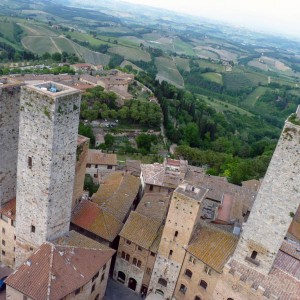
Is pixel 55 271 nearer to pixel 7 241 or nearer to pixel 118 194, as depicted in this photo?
pixel 7 241

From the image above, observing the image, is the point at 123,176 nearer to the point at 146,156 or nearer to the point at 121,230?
the point at 121,230

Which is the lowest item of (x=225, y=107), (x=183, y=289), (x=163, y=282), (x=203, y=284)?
(x=225, y=107)

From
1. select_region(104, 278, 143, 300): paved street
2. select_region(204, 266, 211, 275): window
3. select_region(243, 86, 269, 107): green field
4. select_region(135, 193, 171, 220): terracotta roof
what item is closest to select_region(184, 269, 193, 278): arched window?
select_region(204, 266, 211, 275): window

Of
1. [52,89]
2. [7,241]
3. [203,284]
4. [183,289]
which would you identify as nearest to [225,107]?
[183,289]

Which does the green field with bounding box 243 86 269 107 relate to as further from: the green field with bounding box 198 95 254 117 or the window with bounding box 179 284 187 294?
the window with bounding box 179 284 187 294

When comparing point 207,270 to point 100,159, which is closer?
point 207,270

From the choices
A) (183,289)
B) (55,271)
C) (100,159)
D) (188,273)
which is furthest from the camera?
(100,159)

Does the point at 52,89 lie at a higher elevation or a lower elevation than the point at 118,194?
higher

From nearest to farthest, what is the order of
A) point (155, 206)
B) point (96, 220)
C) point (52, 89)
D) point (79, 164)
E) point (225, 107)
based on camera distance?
point (52, 89), point (79, 164), point (96, 220), point (155, 206), point (225, 107)
